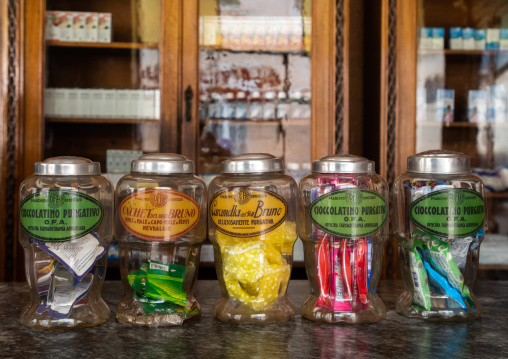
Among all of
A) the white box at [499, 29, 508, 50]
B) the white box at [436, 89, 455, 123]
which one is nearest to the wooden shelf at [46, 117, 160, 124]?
the white box at [436, 89, 455, 123]

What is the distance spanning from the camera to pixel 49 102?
7.73 ft

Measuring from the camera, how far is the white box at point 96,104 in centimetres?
245

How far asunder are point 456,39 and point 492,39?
17 cm

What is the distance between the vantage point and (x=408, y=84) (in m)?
2.34

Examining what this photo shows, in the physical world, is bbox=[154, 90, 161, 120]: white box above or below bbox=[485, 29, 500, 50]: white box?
below

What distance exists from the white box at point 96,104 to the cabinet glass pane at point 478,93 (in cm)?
150

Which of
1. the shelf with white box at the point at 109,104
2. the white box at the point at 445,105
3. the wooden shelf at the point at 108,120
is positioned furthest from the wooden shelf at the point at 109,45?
the white box at the point at 445,105

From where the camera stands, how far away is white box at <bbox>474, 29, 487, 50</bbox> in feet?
8.29

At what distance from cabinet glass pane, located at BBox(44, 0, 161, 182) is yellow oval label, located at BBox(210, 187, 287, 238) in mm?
1697

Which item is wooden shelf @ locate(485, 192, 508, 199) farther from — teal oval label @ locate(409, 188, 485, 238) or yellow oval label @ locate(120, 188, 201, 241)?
yellow oval label @ locate(120, 188, 201, 241)

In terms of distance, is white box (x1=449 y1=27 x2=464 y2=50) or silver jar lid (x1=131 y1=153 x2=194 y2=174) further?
white box (x1=449 y1=27 x2=464 y2=50)

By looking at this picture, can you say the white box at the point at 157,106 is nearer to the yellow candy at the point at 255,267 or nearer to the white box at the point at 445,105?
the white box at the point at 445,105

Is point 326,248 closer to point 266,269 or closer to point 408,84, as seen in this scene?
point 266,269

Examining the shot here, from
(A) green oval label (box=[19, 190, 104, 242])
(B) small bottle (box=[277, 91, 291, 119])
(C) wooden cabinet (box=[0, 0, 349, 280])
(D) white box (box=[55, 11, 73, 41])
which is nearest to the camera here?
(A) green oval label (box=[19, 190, 104, 242])
